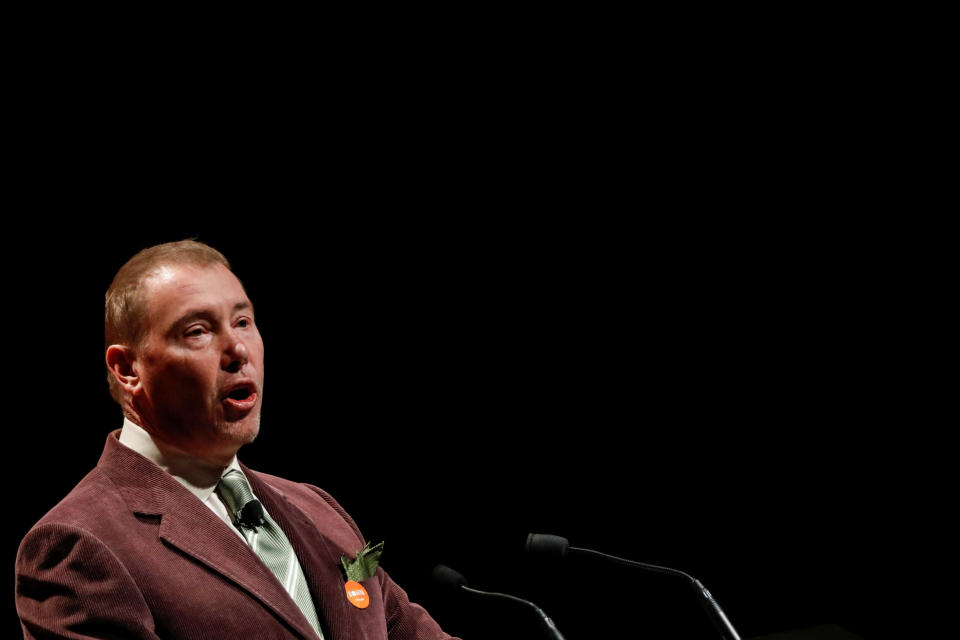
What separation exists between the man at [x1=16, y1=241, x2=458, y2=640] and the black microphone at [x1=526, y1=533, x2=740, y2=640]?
0.38 meters

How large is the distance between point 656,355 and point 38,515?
78.5 inches

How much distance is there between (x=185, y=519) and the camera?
191cm

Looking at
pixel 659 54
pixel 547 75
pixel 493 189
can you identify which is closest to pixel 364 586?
pixel 493 189

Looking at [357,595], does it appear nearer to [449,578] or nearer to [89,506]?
[449,578]

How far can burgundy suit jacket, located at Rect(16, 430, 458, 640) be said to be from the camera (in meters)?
1.73

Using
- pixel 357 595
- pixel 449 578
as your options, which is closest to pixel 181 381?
pixel 357 595

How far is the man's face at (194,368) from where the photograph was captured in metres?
1.99

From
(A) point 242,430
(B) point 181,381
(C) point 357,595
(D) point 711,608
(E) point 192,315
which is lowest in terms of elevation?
(C) point 357,595

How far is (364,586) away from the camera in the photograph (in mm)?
2195

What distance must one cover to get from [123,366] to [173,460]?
0.75ft

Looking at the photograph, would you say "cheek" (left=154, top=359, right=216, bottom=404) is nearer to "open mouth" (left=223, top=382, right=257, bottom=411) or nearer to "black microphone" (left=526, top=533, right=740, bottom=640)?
"open mouth" (left=223, top=382, right=257, bottom=411)

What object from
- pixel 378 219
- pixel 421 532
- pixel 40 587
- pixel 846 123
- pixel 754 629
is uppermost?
pixel 846 123

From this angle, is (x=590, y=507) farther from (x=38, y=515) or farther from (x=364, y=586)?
(x=38, y=515)

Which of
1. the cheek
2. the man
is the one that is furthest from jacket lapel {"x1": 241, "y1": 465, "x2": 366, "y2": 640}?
the cheek
